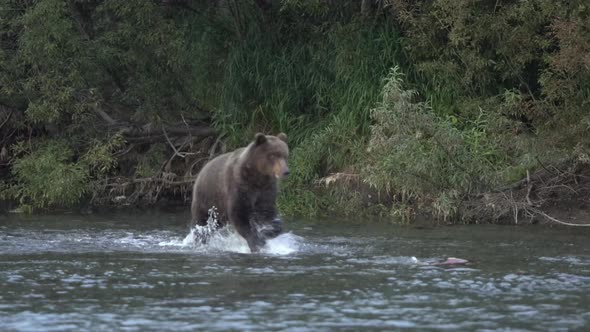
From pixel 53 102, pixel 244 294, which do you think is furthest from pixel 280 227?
pixel 53 102

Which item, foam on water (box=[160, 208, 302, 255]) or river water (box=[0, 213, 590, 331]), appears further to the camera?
foam on water (box=[160, 208, 302, 255])

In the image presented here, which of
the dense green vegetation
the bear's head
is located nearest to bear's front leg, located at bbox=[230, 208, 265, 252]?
the bear's head

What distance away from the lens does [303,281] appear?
389 inches

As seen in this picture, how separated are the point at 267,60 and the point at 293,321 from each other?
1069 centimetres

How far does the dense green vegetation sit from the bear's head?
308 centimetres

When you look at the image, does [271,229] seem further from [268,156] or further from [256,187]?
[268,156]

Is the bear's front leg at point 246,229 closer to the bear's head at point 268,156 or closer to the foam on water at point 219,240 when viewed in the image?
the foam on water at point 219,240

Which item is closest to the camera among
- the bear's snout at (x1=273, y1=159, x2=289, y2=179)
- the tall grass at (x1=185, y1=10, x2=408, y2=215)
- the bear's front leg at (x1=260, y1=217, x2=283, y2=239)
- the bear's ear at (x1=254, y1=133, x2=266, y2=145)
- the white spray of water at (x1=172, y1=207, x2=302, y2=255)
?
the bear's snout at (x1=273, y1=159, x2=289, y2=179)

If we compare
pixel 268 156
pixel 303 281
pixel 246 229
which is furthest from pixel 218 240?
pixel 303 281

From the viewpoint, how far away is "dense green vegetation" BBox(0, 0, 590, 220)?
14.9 metres

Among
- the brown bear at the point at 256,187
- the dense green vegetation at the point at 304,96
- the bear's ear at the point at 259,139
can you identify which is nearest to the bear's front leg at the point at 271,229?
the brown bear at the point at 256,187

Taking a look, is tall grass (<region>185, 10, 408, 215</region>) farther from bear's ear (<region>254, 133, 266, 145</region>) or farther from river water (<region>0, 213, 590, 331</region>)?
bear's ear (<region>254, 133, 266, 145</region>)

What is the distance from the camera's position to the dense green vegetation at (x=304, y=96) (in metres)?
14.9

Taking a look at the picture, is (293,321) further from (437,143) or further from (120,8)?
Result: (120,8)
